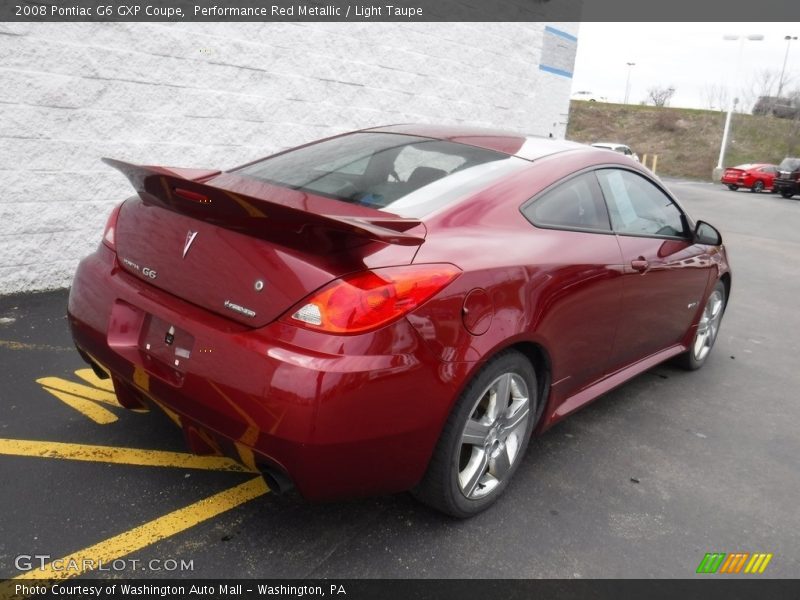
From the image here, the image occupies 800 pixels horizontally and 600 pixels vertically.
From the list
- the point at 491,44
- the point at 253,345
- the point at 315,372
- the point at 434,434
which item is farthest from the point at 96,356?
the point at 491,44

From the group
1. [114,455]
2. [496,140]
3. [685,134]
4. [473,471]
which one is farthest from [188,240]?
[685,134]

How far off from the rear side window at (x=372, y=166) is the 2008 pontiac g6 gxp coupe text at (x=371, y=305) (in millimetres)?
14

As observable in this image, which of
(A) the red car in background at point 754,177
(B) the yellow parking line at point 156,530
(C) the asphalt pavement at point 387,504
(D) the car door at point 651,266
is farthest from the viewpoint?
(A) the red car in background at point 754,177

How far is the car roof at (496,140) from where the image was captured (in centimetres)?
313

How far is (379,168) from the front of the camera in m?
2.94

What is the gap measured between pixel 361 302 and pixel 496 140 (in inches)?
62.7

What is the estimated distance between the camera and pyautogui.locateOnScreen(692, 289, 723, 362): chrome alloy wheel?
15.2 feet

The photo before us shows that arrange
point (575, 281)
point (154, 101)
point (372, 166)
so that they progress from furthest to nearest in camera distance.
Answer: point (154, 101), point (372, 166), point (575, 281)

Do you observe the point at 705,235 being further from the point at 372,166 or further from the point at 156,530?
the point at 156,530

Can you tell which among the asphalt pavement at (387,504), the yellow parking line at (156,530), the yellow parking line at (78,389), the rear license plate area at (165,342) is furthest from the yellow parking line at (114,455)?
the rear license plate area at (165,342)

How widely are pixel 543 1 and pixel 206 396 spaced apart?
29.9 ft

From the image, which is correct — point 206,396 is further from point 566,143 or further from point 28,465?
point 566,143

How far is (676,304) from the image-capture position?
13.0 feet

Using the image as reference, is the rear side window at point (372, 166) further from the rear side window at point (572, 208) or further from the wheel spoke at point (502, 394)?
the wheel spoke at point (502, 394)
